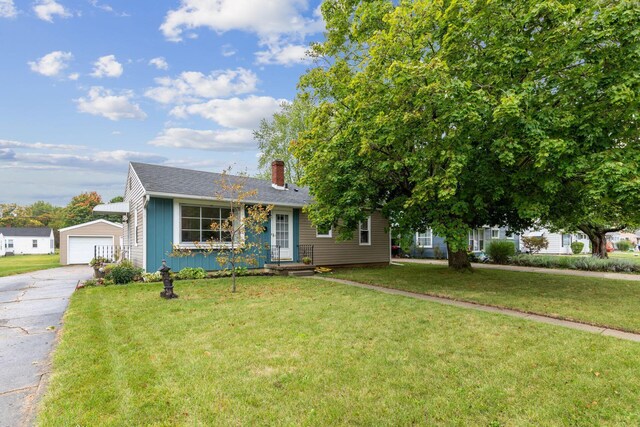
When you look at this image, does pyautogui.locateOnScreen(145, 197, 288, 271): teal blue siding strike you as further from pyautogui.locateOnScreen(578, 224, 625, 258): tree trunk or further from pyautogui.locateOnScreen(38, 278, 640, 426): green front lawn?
pyautogui.locateOnScreen(578, 224, 625, 258): tree trunk

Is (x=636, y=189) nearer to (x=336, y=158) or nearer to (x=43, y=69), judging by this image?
(x=336, y=158)

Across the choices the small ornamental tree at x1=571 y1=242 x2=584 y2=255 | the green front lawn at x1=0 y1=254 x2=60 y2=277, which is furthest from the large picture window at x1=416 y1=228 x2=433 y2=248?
the green front lawn at x1=0 y1=254 x2=60 y2=277

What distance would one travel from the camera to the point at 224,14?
1216cm

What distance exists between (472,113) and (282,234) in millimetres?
8893

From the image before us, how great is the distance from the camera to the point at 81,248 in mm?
21969

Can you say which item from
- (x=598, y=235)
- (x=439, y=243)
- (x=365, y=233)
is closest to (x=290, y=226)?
(x=365, y=233)

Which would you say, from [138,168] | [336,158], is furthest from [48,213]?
[336,158]

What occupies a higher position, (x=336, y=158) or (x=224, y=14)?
(x=224, y=14)

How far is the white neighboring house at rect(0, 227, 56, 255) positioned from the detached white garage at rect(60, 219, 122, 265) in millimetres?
32029

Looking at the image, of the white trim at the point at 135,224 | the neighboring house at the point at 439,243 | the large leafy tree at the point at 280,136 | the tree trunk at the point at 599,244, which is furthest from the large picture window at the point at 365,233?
the large leafy tree at the point at 280,136

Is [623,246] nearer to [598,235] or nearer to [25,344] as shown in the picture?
[598,235]

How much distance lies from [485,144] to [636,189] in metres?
3.32

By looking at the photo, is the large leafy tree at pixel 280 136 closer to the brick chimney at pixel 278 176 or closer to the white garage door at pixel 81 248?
the brick chimney at pixel 278 176

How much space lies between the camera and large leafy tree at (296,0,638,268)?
7.53 m
